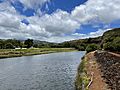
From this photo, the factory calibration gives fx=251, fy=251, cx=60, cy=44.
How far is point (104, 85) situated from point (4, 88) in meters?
16.6

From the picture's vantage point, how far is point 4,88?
37406 mm

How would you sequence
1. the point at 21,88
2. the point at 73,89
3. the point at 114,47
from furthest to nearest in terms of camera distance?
the point at 114,47 < the point at 21,88 < the point at 73,89

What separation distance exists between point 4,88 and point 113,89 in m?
18.8

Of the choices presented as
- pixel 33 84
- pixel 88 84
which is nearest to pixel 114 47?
pixel 33 84

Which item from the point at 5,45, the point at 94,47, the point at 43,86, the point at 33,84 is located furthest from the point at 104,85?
the point at 5,45

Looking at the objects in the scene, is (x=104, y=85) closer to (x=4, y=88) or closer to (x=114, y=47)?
(x=4, y=88)

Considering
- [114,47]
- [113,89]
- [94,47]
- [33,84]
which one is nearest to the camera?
[113,89]

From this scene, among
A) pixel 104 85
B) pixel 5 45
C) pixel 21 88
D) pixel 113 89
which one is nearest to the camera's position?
pixel 113 89

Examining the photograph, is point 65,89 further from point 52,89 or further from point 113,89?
point 113,89

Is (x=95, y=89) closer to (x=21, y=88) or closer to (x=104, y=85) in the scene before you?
(x=104, y=85)

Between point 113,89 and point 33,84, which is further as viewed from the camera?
point 33,84

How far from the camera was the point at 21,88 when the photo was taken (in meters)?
36.9

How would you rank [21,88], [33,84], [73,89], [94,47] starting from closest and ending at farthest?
1. [73,89]
2. [21,88]
3. [33,84]
4. [94,47]

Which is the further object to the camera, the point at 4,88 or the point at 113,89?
the point at 4,88
